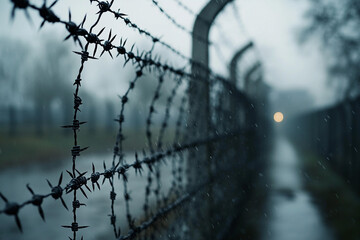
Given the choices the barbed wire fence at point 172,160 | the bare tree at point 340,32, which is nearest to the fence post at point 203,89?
the barbed wire fence at point 172,160

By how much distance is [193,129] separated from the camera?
125 inches

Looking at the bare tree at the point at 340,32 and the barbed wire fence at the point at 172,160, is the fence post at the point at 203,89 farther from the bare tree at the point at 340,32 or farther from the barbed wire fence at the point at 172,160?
the bare tree at the point at 340,32

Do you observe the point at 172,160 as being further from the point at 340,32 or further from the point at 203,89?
the point at 340,32

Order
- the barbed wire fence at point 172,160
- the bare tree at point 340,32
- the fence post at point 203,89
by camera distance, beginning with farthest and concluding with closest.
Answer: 1. the bare tree at point 340,32
2. the fence post at point 203,89
3. the barbed wire fence at point 172,160

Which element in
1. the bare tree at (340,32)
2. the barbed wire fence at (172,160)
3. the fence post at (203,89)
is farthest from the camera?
the bare tree at (340,32)

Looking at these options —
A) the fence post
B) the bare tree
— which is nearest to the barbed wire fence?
the fence post

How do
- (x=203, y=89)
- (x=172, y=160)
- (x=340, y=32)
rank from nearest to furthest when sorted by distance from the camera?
(x=172, y=160) < (x=203, y=89) < (x=340, y=32)

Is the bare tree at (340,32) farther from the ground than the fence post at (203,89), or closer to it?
farther from the ground

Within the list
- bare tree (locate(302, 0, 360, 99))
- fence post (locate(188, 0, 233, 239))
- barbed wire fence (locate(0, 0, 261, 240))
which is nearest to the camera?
barbed wire fence (locate(0, 0, 261, 240))

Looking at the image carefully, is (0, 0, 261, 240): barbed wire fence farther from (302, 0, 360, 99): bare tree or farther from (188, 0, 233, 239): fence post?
(302, 0, 360, 99): bare tree

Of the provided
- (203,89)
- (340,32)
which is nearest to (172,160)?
(203,89)

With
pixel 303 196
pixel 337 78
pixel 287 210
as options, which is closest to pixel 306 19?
pixel 337 78

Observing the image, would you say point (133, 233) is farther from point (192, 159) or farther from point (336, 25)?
point (336, 25)

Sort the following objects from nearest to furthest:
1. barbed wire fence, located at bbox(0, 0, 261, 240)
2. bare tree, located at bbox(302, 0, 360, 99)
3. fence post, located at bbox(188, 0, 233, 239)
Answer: barbed wire fence, located at bbox(0, 0, 261, 240)
fence post, located at bbox(188, 0, 233, 239)
bare tree, located at bbox(302, 0, 360, 99)
